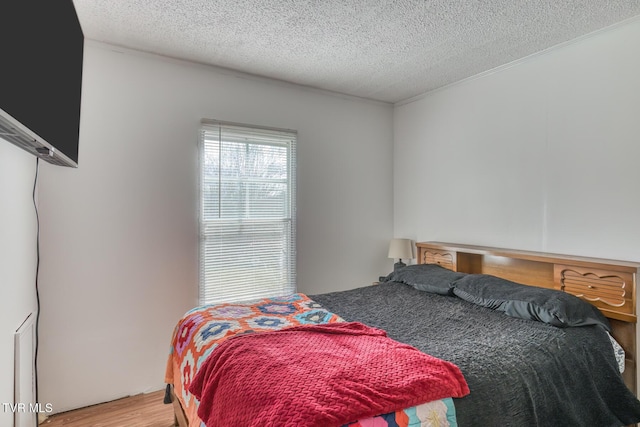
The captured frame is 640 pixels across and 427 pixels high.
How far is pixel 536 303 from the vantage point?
7.18 feet

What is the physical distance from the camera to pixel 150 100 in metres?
2.91

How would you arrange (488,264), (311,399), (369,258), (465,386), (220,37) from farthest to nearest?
(369,258) → (488,264) → (220,37) → (465,386) → (311,399)

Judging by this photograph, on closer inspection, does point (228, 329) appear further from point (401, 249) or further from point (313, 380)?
point (401, 249)

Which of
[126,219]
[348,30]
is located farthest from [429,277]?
[126,219]

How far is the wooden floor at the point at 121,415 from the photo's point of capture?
2.45 metres

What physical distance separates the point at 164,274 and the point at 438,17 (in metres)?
2.79

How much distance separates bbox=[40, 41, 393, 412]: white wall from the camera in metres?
2.60

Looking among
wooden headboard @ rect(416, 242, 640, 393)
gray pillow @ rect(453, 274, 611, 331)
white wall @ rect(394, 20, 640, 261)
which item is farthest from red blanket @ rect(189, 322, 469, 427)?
white wall @ rect(394, 20, 640, 261)

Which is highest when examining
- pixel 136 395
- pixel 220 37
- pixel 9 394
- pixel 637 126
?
pixel 220 37

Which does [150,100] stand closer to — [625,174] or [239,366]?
[239,366]

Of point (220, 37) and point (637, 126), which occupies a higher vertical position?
point (220, 37)

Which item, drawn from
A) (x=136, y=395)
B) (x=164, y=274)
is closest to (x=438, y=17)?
(x=164, y=274)

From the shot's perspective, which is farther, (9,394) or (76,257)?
(76,257)

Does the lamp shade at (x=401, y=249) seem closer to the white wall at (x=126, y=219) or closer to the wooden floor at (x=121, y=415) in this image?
the white wall at (x=126, y=219)
